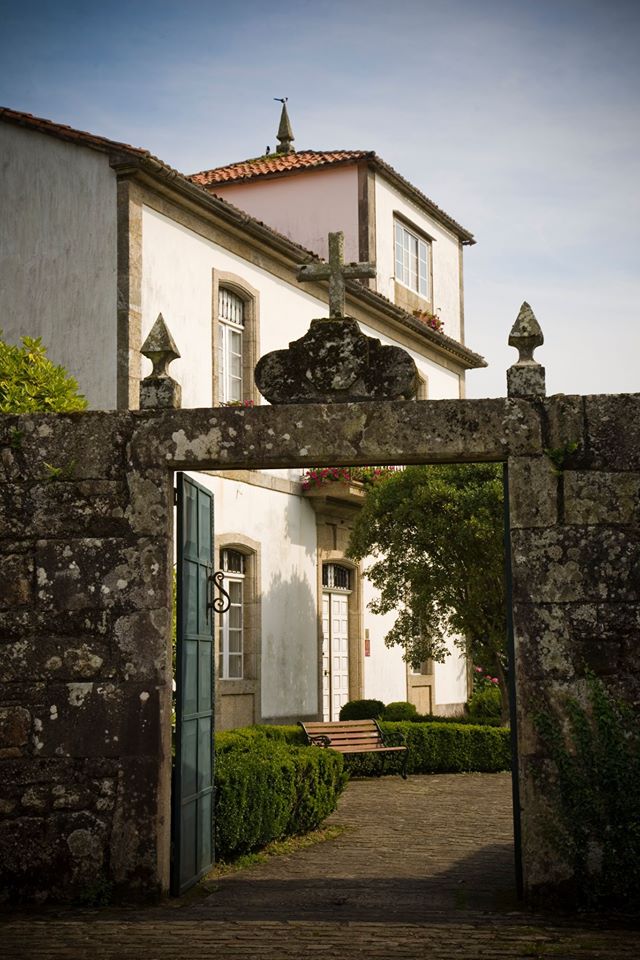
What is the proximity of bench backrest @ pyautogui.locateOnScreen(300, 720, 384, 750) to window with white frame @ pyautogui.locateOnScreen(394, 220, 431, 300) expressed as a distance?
27.3 ft

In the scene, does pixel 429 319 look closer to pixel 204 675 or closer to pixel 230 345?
pixel 230 345

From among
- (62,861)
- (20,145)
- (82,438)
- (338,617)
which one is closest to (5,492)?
(82,438)

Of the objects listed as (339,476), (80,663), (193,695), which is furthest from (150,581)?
(339,476)

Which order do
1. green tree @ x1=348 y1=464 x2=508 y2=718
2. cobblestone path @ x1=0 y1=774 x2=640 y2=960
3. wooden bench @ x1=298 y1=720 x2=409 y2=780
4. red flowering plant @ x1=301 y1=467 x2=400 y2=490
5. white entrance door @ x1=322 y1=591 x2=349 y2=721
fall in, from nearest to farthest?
cobblestone path @ x1=0 y1=774 x2=640 y2=960 < wooden bench @ x1=298 y1=720 x2=409 y2=780 < green tree @ x1=348 y1=464 x2=508 y2=718 < red flowering plant @ x1=301 y1=467 x2=400 y2=490 < white entrance door @ x1=322 y1=591 x2=349 y2=721

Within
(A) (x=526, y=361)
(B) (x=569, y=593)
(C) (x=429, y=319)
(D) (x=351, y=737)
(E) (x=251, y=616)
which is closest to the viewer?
(B) (x=569, y=593)

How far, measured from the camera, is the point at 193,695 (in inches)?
271

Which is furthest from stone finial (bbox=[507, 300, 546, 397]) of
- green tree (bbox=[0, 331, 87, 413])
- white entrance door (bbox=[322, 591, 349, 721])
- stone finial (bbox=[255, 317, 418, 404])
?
white entrance door (bbox=[322, 591, 349, 721])

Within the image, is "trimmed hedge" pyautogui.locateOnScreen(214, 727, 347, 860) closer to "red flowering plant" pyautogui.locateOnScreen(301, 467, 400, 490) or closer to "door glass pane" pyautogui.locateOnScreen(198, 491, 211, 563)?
"door glass pane" pyautogui.locateOnScreen(198, 491, 211, 563)

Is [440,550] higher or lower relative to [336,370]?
lower

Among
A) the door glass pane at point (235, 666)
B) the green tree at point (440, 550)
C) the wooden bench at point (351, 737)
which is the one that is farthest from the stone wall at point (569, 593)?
the door glass pane at point (235, 666)

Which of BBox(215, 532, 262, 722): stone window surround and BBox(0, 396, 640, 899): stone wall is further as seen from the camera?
BBox(215, 532, 262, 722): stone window surround

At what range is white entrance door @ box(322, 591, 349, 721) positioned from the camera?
16.9 m

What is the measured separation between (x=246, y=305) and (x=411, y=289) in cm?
576

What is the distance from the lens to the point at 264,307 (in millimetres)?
15227
